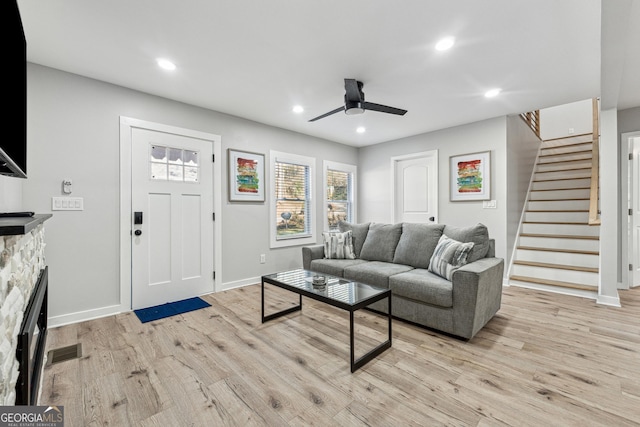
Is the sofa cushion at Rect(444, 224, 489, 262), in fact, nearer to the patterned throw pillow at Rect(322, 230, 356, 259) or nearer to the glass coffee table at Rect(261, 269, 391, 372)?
the glass coffee table at Rect(261, 269, 391, 372)

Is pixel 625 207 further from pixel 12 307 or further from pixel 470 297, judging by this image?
pixel 12 307

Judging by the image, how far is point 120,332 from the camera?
2.54 meters

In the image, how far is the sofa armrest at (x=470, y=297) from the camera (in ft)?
7.47

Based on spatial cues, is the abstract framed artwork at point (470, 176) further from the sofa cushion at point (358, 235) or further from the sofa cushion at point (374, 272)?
the sofa cushion at point (374, 272)

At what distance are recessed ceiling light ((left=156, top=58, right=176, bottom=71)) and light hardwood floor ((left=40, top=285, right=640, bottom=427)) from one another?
2413 millimetres

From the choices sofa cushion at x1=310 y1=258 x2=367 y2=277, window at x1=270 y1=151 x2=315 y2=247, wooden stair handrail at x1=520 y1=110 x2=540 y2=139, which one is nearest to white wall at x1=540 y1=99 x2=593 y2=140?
wooden stair handrail at x1=520 y1=110 x2=540 y2=139

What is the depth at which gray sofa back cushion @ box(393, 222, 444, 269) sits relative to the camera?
10.4 feet

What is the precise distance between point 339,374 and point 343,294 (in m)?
0.54

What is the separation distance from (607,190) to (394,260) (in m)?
2.42

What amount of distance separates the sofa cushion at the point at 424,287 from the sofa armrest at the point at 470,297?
8 centimetres

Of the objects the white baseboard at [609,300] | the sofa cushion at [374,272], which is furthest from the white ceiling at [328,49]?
the white baseboard at [609,300]

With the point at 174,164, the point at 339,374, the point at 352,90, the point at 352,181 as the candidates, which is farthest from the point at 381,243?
the point at 174,164

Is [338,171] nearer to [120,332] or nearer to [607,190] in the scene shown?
[607,190]

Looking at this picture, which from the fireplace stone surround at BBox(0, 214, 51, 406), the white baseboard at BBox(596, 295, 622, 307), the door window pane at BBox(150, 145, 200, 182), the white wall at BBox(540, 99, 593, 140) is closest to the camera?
the fireplace stone surround at BBox(0, 214, 51, 406)
